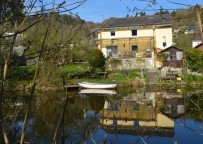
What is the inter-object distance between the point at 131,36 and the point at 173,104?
72.8ft

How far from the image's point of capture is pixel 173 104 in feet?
67.5

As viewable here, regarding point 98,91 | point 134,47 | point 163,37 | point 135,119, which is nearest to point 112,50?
point 134,47

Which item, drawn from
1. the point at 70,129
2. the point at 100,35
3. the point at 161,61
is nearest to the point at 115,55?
the point at 100,35

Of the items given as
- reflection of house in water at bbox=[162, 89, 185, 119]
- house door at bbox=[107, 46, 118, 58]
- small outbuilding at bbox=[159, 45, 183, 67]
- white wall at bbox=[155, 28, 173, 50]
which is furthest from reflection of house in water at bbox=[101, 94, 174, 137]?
house door at bbox=[107, 46, 118, 58]

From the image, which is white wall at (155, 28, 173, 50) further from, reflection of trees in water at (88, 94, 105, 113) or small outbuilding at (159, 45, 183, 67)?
reflection of trees in water at (88, 94, 105, 113)

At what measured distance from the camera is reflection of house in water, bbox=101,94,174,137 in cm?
1466

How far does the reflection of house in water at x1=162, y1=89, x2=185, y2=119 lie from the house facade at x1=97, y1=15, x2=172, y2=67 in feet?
49.4

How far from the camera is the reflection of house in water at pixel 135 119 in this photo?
14.7 meters

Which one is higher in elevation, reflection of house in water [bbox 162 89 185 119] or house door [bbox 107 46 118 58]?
house door [bbox 107 46 118 58]

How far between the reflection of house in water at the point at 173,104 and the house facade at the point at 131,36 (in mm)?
15057

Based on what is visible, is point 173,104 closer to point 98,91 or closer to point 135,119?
point 135,119

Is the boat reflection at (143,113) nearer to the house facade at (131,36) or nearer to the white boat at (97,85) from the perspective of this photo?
the white boat at (97,85)

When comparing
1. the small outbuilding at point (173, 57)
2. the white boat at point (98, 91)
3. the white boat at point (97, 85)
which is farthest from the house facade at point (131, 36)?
the white boat at point (98, 91)

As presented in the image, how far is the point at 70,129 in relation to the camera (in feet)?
46.5
